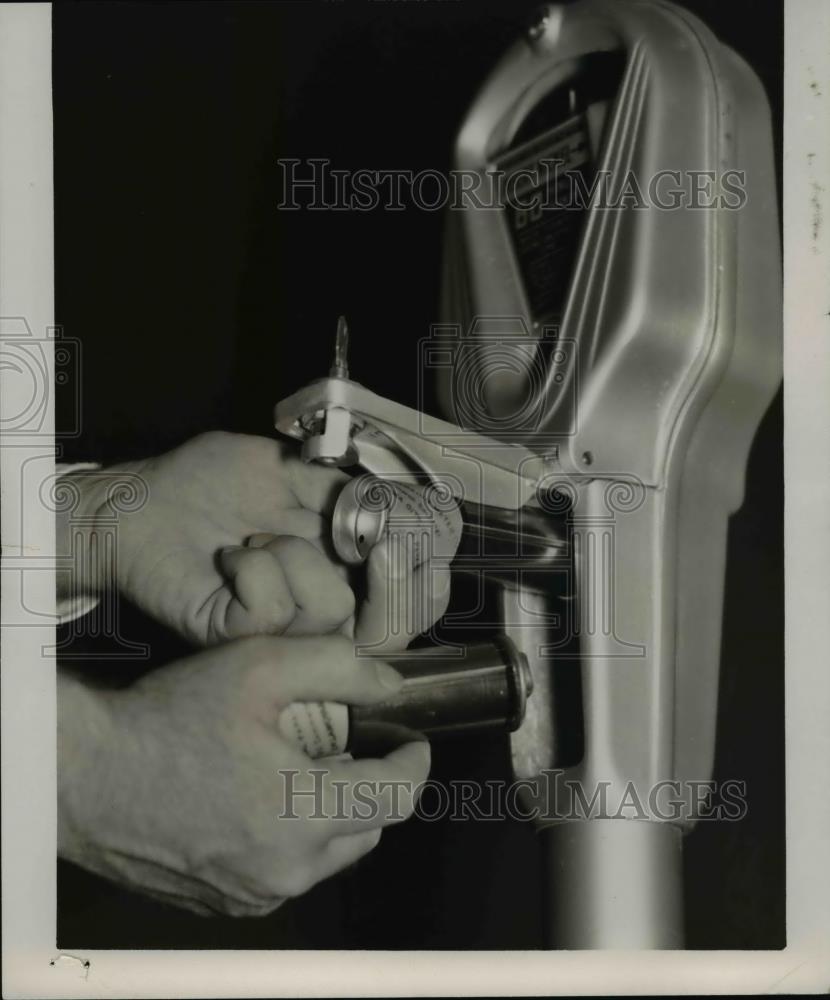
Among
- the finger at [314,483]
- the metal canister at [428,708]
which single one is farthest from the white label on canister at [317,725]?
the finger at [314,483]

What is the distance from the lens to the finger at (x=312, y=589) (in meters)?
0.65

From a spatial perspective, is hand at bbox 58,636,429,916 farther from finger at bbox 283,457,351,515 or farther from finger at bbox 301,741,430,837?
finger at bbox 283,457,351,515

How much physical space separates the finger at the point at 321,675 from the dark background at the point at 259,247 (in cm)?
8

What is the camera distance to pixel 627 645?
64 centimetres

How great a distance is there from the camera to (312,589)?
649 millimetres

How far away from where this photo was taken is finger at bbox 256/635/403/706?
0.62 m

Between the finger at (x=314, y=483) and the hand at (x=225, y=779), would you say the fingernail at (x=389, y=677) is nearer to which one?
the hand at (x=225, y=779)

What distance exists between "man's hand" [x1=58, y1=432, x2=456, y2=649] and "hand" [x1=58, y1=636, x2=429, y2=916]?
0.03 meters

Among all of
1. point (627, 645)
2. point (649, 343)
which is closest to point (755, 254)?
point (649, 343)

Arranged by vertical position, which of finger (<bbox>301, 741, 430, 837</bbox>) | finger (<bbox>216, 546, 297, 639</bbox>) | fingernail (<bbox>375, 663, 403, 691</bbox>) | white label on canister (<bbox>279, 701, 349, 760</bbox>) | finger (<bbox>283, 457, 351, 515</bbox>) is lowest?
finger (<bbox>301, 741, 430, 837</bbox>)

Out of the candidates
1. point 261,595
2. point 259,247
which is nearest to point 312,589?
point 261,595

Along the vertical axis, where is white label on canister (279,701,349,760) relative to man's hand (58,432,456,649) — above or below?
below

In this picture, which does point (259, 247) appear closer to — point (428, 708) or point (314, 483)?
point (314, 483)

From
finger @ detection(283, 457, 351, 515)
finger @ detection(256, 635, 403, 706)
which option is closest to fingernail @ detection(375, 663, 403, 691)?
finger @ detection(256, 635, 403, 706)
